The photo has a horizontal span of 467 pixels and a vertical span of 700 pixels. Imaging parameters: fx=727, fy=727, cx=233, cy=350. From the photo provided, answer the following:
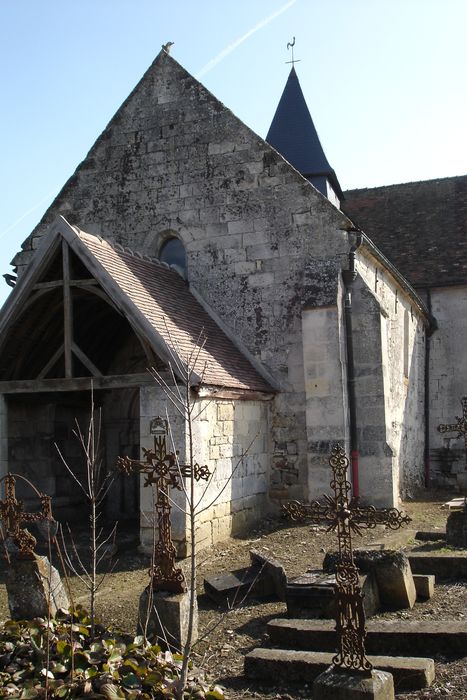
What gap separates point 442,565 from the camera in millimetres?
7461

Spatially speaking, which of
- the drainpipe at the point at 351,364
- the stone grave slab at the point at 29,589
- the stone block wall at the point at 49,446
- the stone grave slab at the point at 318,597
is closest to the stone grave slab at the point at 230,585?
the stone grave slab at the point at 318,597

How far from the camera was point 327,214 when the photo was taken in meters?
11.8

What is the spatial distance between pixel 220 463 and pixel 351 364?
2.98 m

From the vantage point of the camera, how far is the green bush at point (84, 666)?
4.59 m

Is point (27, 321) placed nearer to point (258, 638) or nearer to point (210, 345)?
point (210, 345)

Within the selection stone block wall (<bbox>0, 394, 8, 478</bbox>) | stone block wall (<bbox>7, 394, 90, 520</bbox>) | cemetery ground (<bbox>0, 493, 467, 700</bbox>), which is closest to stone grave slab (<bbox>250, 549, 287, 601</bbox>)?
cemetery ground (<bbox>0, 493, 467, 700</bbox>)

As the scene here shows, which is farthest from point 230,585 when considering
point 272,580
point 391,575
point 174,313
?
point 174,313

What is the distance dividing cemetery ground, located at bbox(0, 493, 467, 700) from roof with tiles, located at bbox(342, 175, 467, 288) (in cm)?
720

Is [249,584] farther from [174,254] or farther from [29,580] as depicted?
[174,254]

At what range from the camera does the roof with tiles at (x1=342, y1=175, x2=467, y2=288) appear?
17.2 meters

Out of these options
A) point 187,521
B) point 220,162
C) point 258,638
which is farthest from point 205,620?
point 220,162

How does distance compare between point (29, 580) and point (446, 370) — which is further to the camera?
point (446, 370)

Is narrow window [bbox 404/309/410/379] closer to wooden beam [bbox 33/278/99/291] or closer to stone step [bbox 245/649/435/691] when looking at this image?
wooden beam [bbox 33/278/99/291]

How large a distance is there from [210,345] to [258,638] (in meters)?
5.62
